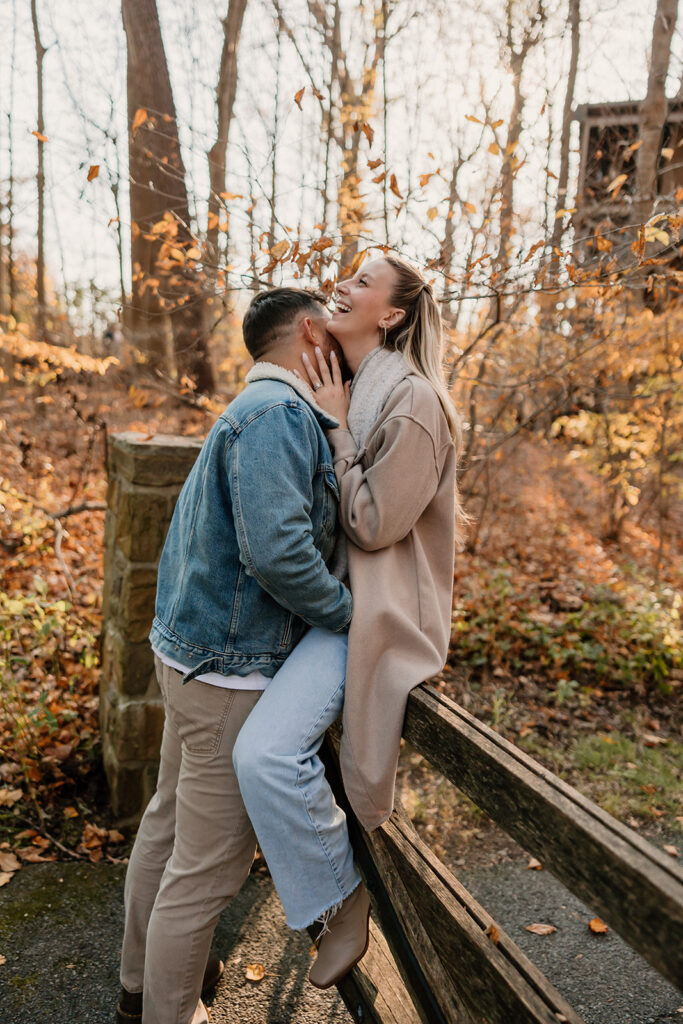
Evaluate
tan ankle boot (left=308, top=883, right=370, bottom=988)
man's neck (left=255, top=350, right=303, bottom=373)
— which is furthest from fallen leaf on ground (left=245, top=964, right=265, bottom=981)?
man's neck (left=255, top=350, right=303, bottom=373)

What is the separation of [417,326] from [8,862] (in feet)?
9.42

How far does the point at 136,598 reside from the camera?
3.22 metres

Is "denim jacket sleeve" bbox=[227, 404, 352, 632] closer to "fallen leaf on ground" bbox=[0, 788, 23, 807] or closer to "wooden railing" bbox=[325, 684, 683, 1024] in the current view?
"wooden railing" bbox=[325, 684, 683, 1024]

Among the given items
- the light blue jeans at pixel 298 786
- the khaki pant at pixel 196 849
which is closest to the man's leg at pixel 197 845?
the khaki pant at pixel 196 849

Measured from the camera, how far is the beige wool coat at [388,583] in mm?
1916

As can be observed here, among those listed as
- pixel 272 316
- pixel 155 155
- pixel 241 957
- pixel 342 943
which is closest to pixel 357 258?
pixel 272 316

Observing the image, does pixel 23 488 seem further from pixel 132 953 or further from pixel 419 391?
pixel 419 391

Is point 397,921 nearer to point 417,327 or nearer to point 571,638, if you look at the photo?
point 417,327

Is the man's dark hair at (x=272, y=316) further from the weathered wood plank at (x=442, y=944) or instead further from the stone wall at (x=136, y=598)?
the weathered wood plank at (x=442, y=944)

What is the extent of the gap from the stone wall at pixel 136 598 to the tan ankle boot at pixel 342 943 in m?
1.54

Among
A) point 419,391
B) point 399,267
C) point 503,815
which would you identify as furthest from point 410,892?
point 399,267

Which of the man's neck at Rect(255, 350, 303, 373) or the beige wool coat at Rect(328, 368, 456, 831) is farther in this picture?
the man's neck at Rect(255, 350, 303, 373)

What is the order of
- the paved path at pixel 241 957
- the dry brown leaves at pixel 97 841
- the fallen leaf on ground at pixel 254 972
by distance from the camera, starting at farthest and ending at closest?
the dry brown leaves at pixel 97 841, the fallen leaf on ground at pixel 254 972, the paved path at pixel 241 957

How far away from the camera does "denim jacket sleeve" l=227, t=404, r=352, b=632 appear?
180cm
